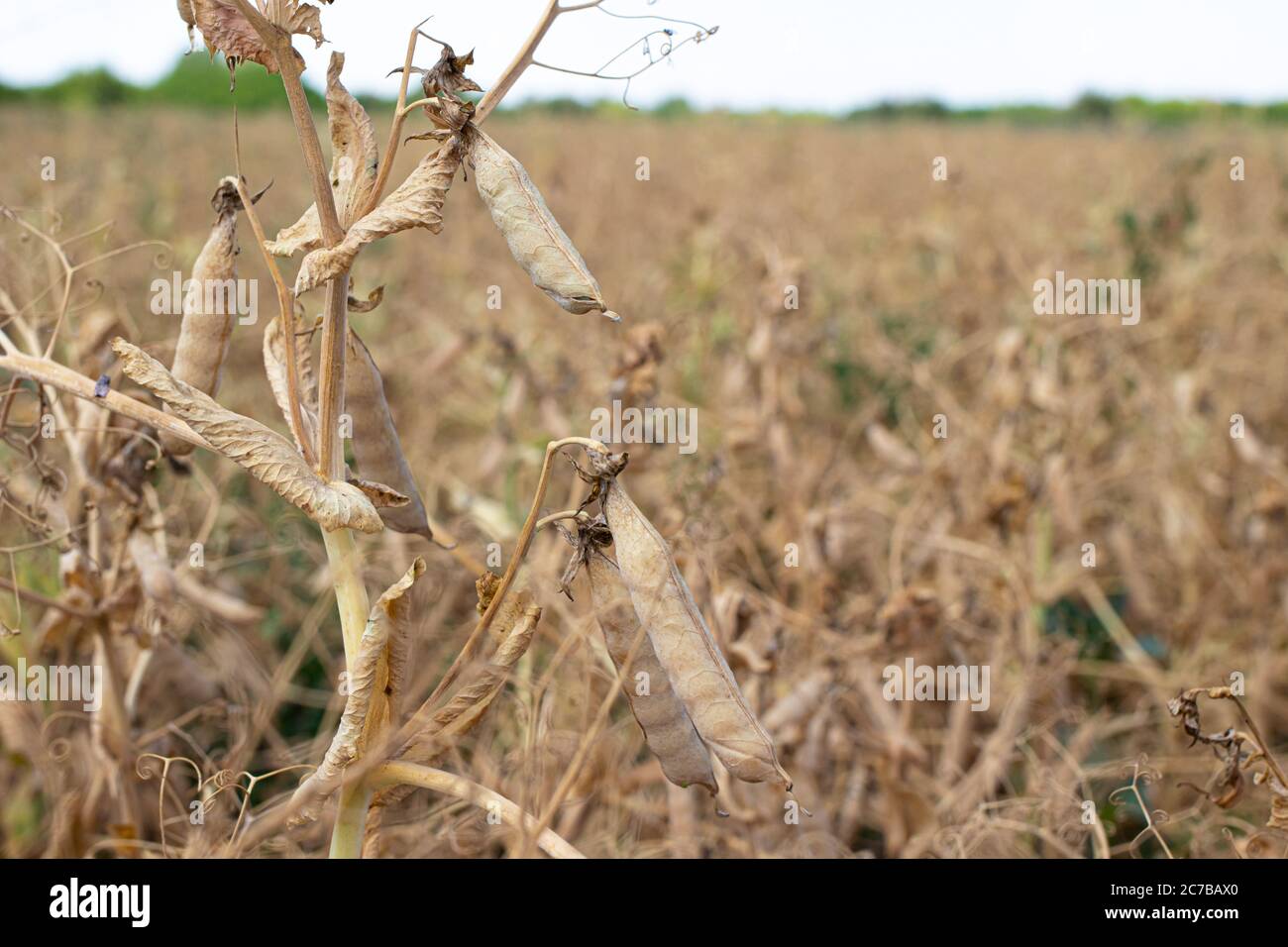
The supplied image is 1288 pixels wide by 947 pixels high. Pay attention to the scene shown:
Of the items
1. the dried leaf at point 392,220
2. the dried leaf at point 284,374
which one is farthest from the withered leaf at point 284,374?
the dried leaf at point 392,220

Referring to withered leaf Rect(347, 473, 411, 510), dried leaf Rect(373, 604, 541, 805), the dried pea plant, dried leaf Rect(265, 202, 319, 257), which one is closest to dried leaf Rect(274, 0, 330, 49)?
the dried pea plant

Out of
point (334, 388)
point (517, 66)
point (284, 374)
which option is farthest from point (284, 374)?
point (517, 66)

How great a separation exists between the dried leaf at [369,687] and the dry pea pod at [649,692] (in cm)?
14

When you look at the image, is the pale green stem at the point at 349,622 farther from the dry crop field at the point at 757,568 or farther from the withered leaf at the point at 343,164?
the withered leaf at the point at 343,164

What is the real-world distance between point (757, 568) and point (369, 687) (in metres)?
1.38

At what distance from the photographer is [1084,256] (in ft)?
14.9

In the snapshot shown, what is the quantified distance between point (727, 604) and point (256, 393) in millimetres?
2636

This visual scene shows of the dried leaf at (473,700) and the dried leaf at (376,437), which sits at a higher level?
the dried leaf at (376,437)

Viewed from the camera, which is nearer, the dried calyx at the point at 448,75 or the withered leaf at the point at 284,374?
the dried calyx at the point at 448,75

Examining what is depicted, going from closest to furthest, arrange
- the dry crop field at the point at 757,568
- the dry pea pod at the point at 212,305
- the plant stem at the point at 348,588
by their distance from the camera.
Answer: the plant stem at the point at 348,588, the dry pea pod at the point at 212,305, the dry crop field at the point at 757,568

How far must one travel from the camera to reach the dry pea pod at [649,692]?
84 centimetres

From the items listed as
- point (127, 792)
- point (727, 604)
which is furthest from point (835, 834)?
point (127, 792)

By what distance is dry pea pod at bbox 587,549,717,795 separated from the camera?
842 mm

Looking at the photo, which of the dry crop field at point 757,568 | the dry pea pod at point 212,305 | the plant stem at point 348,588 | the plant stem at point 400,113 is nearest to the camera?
the plant stem at point 400,113
